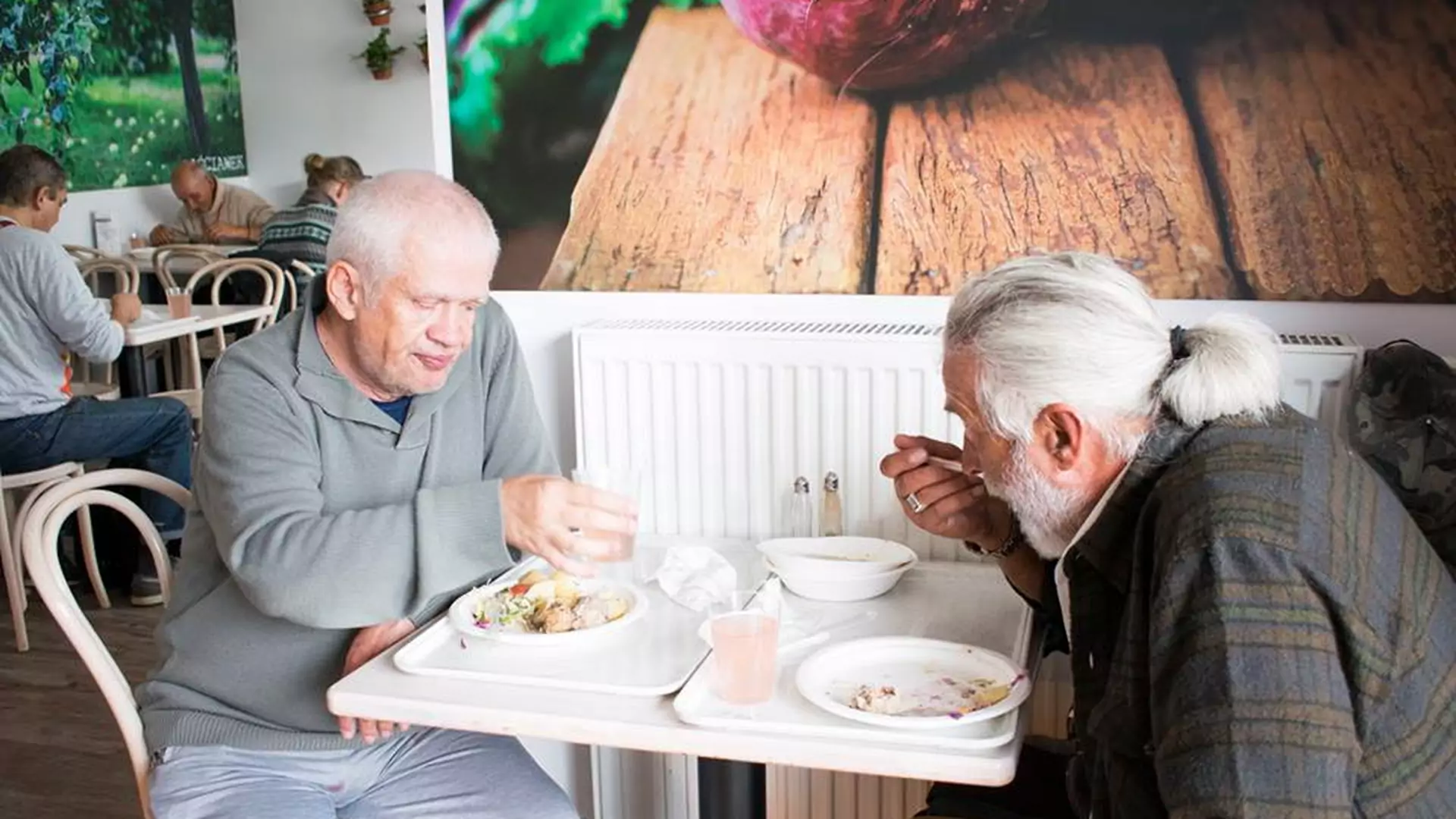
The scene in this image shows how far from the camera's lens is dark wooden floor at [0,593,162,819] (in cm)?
279

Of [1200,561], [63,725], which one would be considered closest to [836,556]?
[1200,561]

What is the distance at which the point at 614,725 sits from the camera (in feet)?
4.64

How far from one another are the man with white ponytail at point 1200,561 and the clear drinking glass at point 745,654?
0.29 meters

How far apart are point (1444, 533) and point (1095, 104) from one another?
2.70 feet

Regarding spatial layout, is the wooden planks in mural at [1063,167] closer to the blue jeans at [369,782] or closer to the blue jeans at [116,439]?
the blue jeans at [369,782]

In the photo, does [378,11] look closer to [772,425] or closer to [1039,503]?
[772,425]

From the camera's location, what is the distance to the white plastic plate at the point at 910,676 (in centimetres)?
138

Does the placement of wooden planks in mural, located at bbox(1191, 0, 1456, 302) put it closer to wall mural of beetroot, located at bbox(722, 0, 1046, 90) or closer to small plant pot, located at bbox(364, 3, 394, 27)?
wall mural of beetroot, located at bbox(722, 0, 1046, 90)

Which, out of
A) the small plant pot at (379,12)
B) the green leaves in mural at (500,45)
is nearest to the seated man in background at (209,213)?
the small plant pot at (379,12)

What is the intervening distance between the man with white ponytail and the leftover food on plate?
9 cm

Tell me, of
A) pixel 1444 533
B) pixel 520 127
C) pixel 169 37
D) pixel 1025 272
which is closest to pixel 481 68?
pixel 520 127

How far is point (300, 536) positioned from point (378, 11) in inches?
238

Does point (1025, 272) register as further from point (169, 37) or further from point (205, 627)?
point (169, 37)

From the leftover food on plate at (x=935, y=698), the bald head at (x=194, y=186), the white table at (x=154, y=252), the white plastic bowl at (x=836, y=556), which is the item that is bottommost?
the leftover food on plate at (x=935, y=698)
